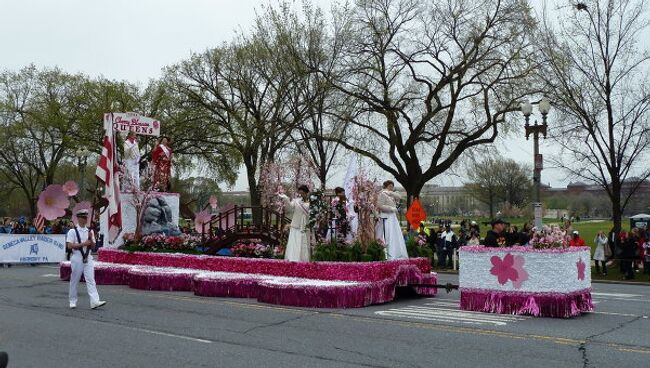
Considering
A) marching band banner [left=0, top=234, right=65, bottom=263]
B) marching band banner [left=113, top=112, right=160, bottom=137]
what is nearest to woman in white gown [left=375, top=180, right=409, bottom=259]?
marching band banner [left=113, top=112, right=160, bottom=137]

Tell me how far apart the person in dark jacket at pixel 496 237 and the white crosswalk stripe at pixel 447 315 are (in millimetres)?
1447

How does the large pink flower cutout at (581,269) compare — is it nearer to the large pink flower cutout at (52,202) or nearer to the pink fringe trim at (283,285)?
the pink fringe trim at (283,285)

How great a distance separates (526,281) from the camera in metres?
11.7

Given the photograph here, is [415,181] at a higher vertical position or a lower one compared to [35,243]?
higher

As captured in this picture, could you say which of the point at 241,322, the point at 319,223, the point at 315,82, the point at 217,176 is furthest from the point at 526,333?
the point at 217,176

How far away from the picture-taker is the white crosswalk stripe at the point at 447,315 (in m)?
11.1

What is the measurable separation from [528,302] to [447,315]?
1.46 meters

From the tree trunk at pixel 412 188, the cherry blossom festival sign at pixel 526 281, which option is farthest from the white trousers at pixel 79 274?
the tree trunk at pixel 412 188

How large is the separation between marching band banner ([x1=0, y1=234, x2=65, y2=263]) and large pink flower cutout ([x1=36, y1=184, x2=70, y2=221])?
181 cm

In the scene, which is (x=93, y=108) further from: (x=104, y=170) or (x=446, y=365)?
(x=446, y=365)

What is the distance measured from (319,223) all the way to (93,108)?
112ft

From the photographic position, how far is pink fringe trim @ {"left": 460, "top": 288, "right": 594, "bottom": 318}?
1150cm

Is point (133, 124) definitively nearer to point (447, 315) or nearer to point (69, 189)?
point (69, 189)

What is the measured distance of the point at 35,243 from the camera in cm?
2734
